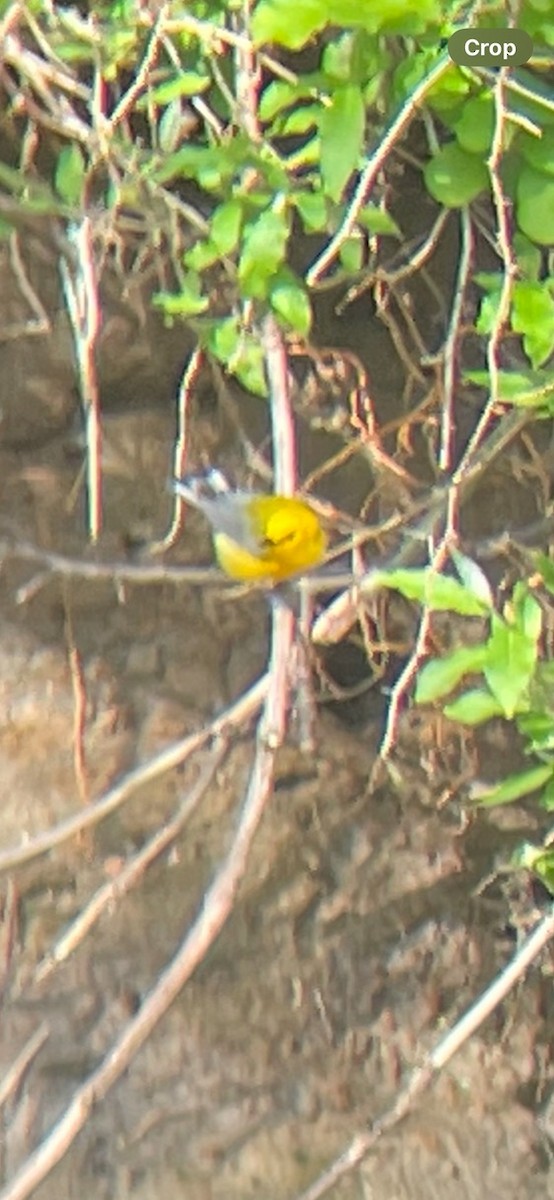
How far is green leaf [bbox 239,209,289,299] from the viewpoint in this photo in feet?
4.26

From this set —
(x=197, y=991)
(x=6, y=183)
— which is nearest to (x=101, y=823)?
(x=197, y=991)

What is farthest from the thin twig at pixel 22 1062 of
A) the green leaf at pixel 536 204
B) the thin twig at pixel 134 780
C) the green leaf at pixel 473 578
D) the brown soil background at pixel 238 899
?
the green leaf at pixel 536 204

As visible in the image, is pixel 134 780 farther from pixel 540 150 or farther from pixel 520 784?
pixel 540 150

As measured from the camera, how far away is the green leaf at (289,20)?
1.22m

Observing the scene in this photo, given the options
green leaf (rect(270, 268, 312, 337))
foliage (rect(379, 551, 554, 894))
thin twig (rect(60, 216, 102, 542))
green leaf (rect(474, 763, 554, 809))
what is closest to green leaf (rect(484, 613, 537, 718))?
foliage (rect(379, 551, 554, 894))

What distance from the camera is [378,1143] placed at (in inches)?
60.9

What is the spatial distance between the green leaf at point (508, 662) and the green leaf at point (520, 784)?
134 millimetres

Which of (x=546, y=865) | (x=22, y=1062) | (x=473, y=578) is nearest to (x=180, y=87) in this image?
(x=473, y=578)

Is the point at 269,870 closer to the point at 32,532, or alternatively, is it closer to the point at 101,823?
the point at 101,823

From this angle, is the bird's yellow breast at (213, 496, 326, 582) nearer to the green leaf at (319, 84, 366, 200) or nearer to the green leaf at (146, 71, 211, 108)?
the green leaf at (319, 84, 366, 200)

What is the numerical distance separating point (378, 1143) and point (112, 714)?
0.58 meters

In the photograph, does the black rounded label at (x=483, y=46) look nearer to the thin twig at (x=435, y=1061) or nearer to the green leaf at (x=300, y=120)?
the green leaf at (x=300, y=120)

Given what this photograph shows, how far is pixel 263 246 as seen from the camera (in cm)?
130

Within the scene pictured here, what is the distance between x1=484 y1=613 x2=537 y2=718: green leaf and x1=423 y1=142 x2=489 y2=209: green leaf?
418 mm
